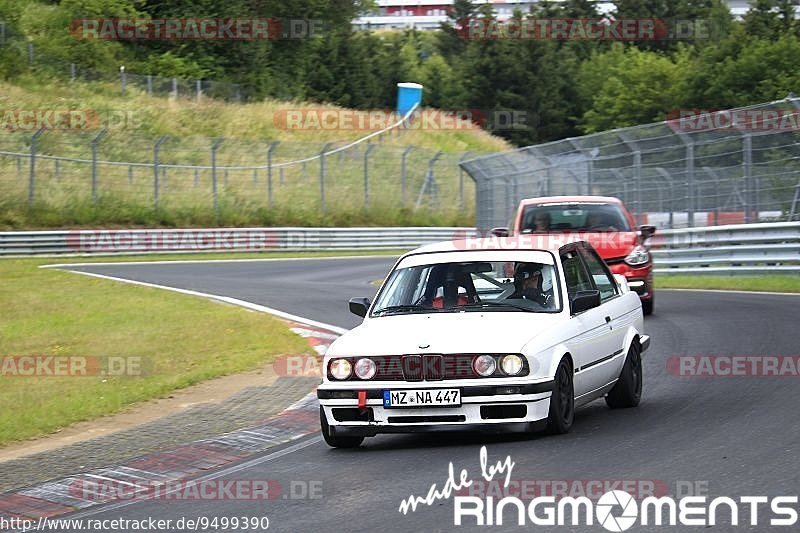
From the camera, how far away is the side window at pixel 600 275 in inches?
415

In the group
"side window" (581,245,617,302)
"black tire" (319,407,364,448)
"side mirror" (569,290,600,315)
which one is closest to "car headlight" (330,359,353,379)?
"black tire" (319,407,364,448)

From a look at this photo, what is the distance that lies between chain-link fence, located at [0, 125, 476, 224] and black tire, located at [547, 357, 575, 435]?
3038 centimetres

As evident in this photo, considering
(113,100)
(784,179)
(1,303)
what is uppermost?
(113,100)

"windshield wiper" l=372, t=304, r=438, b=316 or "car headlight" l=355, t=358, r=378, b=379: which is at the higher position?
"windshield wiper" l=372, t=304, r=438, b=316

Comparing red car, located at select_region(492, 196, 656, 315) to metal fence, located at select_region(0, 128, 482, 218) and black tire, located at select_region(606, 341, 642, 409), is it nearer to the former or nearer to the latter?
black tire, located at select_region(606, 341, 642, 409)

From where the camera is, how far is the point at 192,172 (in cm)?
4453

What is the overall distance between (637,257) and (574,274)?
7243mm

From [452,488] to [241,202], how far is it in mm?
38259

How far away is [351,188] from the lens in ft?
158

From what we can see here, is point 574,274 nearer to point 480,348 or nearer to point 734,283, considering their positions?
point 480,348

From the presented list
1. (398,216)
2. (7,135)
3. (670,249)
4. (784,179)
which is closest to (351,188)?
(398,216)

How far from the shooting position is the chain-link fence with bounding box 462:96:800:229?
23.1 meters

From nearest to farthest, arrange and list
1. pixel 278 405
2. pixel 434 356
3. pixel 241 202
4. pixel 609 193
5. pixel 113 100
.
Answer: pixel 434 356, pixel 278 405, pixel 609 193, pixel 241 202, pixel 113 100

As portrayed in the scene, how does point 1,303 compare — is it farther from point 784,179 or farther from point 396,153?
point 396,153
